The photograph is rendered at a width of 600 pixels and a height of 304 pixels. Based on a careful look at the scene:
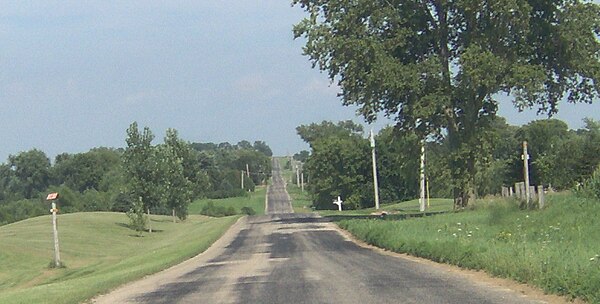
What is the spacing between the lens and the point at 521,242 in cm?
1867

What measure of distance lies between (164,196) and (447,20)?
34506mm

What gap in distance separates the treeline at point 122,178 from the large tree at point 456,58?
2859 centimetres

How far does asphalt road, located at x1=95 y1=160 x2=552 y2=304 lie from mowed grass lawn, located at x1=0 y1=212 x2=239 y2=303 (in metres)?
1.23

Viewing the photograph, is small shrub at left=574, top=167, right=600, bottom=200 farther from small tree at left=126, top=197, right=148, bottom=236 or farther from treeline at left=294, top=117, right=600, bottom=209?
small tree at left=126, top=197, right=148, bottom=236

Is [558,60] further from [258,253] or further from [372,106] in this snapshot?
[258,253]

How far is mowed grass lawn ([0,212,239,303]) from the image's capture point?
19.7 metres

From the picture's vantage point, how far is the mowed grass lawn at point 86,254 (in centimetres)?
1967

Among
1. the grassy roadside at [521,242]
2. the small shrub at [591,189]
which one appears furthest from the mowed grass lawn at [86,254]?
the small shrub at [591,189]

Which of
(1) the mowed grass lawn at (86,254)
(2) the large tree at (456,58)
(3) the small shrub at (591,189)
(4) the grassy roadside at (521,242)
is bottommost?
(1) the mowed grass lawn at (86,254)

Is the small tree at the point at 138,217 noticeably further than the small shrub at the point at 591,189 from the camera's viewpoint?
Yes

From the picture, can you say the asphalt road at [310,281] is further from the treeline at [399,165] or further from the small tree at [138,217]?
the treeline at [399,165]

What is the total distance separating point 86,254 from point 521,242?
3483 centimetres

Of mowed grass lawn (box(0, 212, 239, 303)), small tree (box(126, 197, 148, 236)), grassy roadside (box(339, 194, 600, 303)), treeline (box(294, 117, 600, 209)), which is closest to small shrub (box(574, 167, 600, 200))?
grassy roadside (box(339, 194, 600, 303))

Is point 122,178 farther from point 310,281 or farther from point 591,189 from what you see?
point 310,281
